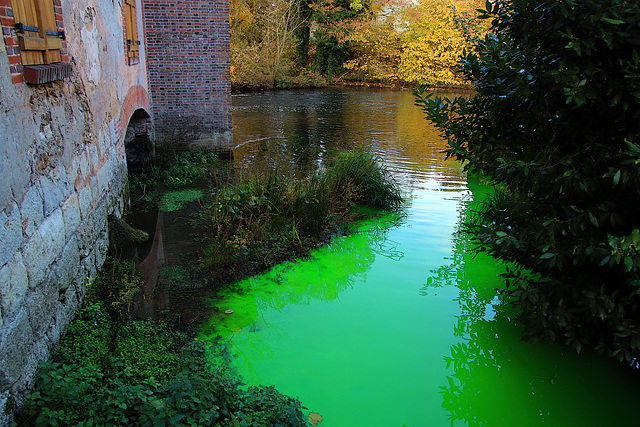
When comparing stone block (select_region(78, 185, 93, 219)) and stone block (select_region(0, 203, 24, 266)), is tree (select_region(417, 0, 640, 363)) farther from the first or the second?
stone block (select_region(78, 185, 93, 219))

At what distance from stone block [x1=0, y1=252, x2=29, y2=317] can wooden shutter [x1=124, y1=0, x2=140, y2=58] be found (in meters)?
5.31

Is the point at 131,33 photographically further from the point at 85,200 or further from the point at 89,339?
the point at 89,339

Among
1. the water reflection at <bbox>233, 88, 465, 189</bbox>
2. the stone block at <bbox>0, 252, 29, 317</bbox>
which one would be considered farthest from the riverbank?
the water reflection at <bbox>233, 88, 465, 189</bbox>

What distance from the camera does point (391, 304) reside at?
4836 mm

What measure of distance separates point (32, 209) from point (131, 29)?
18.1ft

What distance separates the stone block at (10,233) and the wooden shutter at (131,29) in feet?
17.0

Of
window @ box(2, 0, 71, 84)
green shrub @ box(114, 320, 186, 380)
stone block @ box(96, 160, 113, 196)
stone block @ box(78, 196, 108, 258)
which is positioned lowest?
green shrub @ box(114, 320, 186, 380)

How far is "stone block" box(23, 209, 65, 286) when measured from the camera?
10.4 ft

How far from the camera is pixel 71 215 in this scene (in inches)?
162

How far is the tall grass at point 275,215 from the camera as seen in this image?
217 inches

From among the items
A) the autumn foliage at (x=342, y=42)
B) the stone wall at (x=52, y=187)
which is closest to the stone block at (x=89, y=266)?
the stone wall at (x=52, y=187)

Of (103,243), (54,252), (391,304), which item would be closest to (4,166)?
(54,252)

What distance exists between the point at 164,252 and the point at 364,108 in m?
13.8

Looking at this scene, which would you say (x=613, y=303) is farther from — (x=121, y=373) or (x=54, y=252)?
(x=54, y=252)
